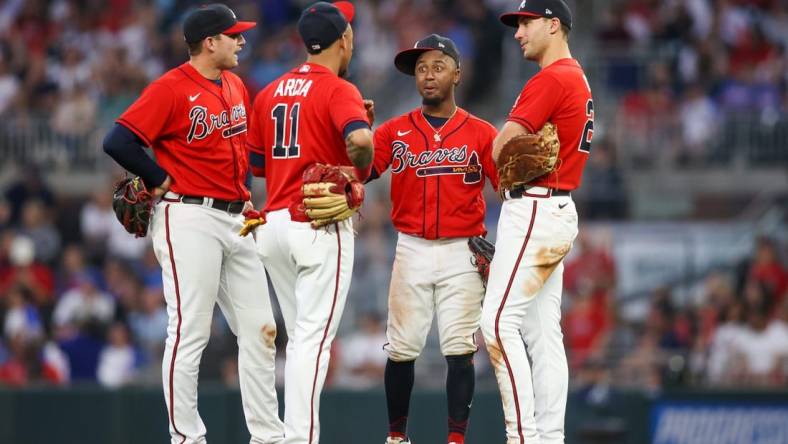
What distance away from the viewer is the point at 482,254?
25.3 feet

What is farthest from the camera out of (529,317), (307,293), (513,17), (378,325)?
(378,325)

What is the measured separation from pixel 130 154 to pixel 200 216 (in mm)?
516

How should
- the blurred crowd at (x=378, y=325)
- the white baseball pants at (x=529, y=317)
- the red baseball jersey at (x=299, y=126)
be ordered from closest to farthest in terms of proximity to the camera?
the white baseball pants at (x=529, y=317) < the red baseball jersey at (x=299, y=126) < the blurred crowd at (x=378, y=325)

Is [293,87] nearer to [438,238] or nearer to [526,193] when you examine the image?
[438,238]

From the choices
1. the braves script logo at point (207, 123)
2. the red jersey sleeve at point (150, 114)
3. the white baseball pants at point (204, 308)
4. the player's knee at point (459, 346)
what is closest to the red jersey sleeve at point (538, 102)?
the player's knee at point (459, 346)

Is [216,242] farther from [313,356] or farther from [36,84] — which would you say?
[36,84]

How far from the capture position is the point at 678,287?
13961mm

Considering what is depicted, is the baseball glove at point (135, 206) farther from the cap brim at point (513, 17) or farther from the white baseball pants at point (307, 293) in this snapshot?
the cap brim at point (513, 17)

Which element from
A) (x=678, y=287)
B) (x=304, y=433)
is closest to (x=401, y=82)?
(x=678, y=287)

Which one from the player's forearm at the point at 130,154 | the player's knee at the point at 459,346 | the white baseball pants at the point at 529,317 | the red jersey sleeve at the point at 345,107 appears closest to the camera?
the red jersey sleeve at the point at 345,107

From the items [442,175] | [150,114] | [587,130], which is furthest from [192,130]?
[587,130]

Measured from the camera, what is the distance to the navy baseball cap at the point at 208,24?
25.1 feet

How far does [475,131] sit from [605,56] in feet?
28.6

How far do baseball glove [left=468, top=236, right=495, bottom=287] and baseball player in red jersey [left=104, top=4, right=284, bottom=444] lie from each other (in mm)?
1194
